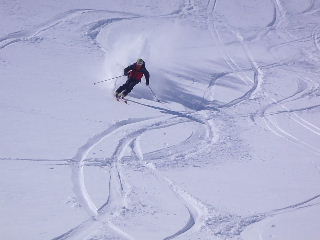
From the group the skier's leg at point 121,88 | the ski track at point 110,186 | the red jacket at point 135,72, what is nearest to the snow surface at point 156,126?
the ski track at point 110,186

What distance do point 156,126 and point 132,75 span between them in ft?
6.14

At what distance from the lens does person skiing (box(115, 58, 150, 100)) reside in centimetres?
1364

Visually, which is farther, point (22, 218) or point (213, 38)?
point (213, 38)

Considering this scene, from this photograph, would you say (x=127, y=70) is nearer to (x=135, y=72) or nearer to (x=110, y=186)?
(x=135, y=72)

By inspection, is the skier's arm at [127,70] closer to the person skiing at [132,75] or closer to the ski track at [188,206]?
the person skiing at [132,75]

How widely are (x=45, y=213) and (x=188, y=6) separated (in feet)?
50.0

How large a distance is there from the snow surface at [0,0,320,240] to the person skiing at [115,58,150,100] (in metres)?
0.36

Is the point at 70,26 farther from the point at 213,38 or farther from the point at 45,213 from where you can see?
the point at 45,213

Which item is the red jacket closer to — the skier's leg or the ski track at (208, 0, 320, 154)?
the skier's leg

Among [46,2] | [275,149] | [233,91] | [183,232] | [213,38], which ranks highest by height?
[46,2]

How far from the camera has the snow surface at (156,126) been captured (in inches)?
353

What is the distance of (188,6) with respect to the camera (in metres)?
21.9

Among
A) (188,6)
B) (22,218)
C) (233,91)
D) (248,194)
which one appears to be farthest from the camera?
(188,6)

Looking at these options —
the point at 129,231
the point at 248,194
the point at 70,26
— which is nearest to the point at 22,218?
the point at 129,231
